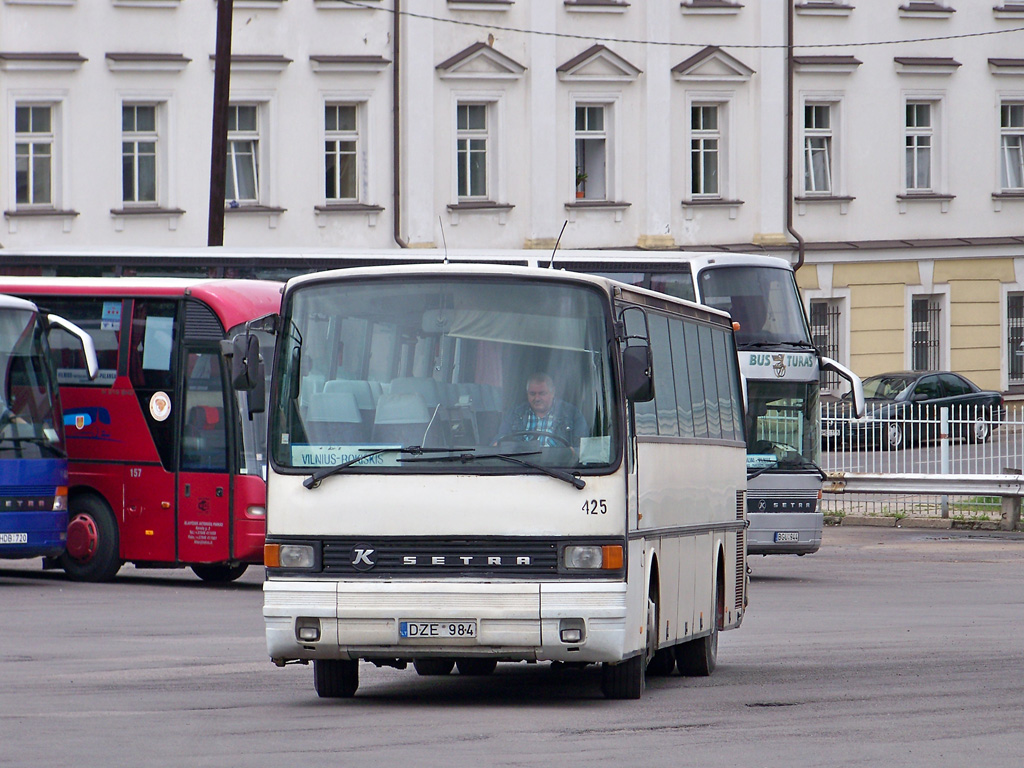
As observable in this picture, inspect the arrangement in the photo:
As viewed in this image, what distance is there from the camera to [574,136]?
41594 mm

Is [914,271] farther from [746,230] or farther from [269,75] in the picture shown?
[269,75]

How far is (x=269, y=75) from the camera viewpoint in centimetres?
3897

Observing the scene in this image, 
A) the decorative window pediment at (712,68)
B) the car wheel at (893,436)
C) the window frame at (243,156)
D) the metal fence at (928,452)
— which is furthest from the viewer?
the decorative window pediment at (712,68)

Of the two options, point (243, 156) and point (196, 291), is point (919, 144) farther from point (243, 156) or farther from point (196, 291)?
point (196, 291)

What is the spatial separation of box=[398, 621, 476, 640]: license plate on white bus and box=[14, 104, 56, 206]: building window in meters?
27.7

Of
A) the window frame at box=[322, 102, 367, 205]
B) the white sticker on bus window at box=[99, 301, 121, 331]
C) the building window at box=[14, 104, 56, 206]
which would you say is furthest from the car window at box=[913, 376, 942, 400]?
the white sticker on bus window at box=[99, 301, 121, 331]

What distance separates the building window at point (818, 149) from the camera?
43.7 metres

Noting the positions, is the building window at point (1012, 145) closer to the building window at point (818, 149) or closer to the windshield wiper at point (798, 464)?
the building window at point (818, 149)

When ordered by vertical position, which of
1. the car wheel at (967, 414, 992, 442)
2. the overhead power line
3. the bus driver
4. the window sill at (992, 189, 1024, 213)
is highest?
the overhead power line

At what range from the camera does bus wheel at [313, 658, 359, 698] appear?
11742 millimetres

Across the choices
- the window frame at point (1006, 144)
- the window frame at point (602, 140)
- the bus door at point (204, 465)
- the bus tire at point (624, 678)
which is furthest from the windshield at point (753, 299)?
the window frame at point (1006, 144)

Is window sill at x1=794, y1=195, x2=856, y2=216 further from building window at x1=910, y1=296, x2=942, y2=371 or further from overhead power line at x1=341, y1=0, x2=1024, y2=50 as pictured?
overhead power line at x1=341, y1=0, x2=1024, y2=50

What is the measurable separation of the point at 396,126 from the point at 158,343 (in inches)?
780

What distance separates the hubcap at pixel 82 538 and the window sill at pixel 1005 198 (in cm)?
2963
